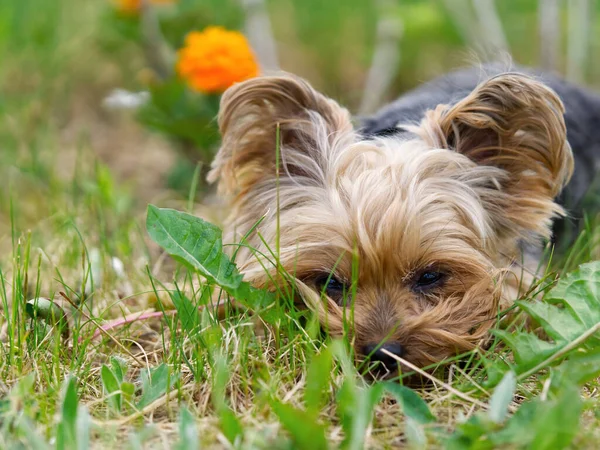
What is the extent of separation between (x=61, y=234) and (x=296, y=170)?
1288 mm

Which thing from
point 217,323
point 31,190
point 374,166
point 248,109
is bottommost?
point 31,190

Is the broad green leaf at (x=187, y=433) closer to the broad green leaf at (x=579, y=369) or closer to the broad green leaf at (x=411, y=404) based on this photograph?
the broad green leaf at (x=411, y=404)

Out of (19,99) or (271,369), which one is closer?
(271,369)

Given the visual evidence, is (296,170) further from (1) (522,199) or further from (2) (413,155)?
(1) (522,199)

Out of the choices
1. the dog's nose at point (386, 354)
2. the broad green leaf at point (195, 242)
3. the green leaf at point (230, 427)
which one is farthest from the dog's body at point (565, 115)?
the green leaf at point (230, 427)

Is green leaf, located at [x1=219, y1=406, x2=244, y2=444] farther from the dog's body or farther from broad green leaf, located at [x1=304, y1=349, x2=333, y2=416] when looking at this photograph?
the dog's body

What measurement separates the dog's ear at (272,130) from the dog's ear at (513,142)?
431mm

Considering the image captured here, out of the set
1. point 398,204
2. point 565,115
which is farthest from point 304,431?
point 565,115

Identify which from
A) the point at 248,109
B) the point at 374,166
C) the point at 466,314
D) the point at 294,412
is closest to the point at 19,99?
the point at 248,109

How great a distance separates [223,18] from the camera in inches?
235

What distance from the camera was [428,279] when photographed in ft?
10.1

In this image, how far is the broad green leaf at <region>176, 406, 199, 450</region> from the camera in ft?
6.95

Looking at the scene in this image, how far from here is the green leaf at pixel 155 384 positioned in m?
2.52

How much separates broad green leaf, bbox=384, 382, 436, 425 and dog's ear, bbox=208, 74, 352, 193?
1.18 meters
